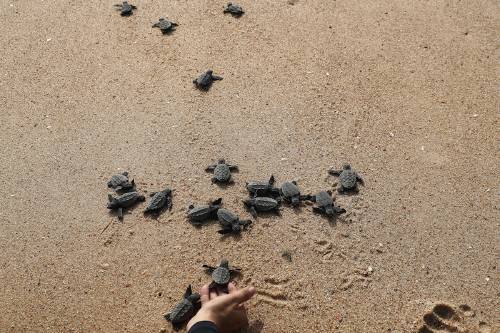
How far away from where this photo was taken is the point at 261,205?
3365mm

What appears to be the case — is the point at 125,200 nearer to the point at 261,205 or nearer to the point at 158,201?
the point at 158,201

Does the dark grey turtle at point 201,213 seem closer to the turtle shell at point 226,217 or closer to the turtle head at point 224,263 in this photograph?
the turtle shell at point 226,217

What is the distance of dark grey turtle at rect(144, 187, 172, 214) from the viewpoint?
11.2 feet

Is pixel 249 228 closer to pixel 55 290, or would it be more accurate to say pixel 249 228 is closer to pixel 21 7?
pixel 55 290

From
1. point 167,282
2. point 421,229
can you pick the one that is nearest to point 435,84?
point 421,229

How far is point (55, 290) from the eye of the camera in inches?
120

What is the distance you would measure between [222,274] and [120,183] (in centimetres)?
118

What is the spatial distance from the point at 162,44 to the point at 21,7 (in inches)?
76.4

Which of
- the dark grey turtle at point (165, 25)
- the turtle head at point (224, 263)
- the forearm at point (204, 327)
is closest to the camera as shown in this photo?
the forearm at point (204, 327)

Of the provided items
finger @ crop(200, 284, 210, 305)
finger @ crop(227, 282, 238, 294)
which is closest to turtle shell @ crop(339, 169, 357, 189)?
finger @ crop(227, 282, 238, 294)

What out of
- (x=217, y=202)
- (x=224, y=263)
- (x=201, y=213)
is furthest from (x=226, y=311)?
(x=217, y=202)

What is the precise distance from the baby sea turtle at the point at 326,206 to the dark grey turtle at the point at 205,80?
1.65 meters

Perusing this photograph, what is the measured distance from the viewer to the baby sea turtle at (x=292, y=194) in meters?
3.42

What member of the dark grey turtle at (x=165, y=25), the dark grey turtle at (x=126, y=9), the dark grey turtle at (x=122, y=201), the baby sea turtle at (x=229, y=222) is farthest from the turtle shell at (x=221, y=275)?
the dark grey turtle at (x=126, y=9)
